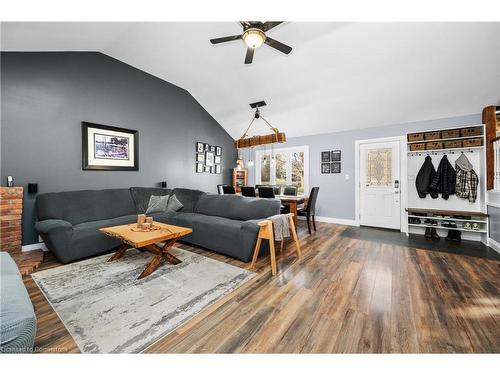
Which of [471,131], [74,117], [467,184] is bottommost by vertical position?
[467,184]

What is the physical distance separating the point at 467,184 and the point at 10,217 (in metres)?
7.41

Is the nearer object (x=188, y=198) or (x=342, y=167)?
(x=188, y=198)

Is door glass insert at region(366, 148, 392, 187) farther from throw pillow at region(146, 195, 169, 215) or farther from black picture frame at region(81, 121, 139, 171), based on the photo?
black picture frame at region(81, 121, 139, 171)

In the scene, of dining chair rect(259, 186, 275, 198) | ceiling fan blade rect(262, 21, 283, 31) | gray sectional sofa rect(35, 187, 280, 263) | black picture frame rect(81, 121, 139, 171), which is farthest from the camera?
dining chair rect(259, 186, 275, 198)

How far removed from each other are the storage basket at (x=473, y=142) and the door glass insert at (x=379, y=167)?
3.91 ft

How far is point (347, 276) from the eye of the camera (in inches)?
94.9

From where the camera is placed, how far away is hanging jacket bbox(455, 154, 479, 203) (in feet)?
12.5

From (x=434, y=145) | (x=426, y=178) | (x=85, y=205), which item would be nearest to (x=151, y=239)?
(x=85, y=205)

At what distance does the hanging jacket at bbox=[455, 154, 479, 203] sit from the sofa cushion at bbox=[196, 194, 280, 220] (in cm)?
366

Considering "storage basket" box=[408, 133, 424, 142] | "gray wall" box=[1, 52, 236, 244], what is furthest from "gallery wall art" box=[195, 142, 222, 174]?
"storage basket" box=[408, 133, 424, 142]

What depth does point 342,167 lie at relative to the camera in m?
5.32

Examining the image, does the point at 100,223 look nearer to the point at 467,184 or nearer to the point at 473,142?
the point at 467,184
